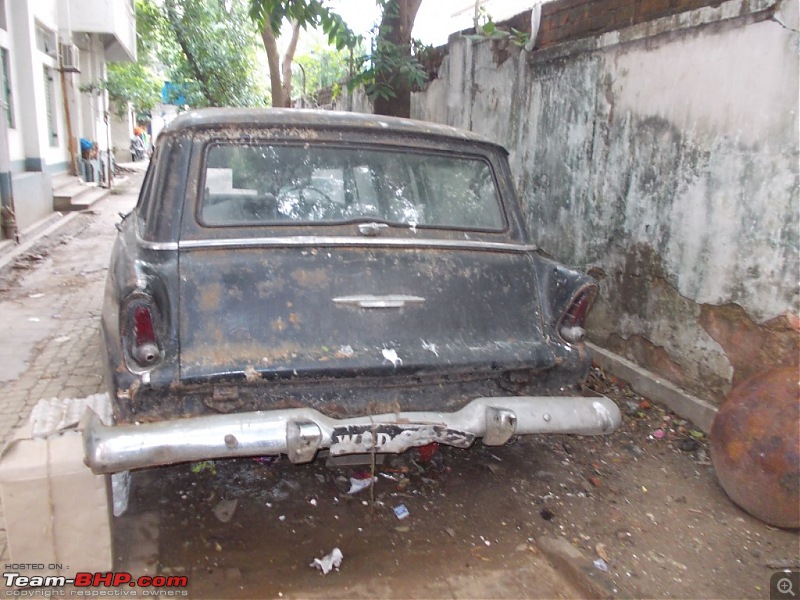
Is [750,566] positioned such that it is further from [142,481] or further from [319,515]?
[142,481]

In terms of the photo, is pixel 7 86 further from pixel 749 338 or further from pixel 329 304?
pixel 749 338

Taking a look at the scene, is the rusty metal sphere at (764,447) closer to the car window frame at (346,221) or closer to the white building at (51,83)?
the car window frame at (346,221)

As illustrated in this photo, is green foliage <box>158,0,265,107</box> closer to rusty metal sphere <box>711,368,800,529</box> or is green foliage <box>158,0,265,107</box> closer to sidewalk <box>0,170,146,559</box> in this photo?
sidewalk <box>0,170,146,559</box>

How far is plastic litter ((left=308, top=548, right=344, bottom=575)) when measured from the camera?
2.62 metres

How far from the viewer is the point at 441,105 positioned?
7.87m

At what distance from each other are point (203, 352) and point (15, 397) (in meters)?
2.42

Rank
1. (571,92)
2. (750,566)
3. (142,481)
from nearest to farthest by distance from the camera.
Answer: (750,566)
(142,481)
(571,92)

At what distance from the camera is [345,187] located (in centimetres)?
310

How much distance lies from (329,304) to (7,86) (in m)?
9.27

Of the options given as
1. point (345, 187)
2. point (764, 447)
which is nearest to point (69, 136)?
point (345, 187)

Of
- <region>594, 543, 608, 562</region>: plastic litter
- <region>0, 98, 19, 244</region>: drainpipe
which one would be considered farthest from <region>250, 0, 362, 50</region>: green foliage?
<region>594, 543, 608, 562</region>: plastic litter

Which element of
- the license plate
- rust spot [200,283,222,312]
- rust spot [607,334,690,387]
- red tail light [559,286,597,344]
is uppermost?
rust spot [200,283,222,312]

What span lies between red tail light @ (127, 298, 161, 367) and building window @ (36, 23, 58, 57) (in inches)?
450

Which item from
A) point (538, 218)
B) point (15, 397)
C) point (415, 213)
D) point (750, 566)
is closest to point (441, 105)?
point (538, 218)
